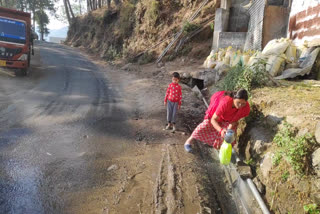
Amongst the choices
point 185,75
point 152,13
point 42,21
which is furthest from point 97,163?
point 42,21

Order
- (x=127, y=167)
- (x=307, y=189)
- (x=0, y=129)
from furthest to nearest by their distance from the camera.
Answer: (x=0, y=129) → (x=127, y=167) → (x=307, y=189)

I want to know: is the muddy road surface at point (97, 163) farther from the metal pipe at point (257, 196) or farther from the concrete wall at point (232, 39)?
the concrete wall at point (232, 39)

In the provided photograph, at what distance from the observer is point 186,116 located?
6777 mm

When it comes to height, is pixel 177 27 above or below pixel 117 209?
above

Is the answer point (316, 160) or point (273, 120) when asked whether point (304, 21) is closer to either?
point (273, 120)

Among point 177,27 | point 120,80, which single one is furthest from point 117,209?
point 177,27

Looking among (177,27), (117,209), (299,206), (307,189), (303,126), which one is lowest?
(117,209)

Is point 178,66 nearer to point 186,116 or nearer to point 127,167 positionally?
point 186,116

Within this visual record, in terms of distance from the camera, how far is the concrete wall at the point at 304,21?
6.74 m

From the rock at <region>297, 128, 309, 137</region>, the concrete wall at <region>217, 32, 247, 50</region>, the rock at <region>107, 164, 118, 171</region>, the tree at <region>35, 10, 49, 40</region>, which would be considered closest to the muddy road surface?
the rock at <region>107, 164, 118, 171</region>

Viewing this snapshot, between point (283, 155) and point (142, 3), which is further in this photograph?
point (142, 3)

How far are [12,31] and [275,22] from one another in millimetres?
10999

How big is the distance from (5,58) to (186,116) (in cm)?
877

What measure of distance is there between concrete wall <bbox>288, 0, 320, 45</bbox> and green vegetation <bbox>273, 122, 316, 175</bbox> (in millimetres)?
4563
